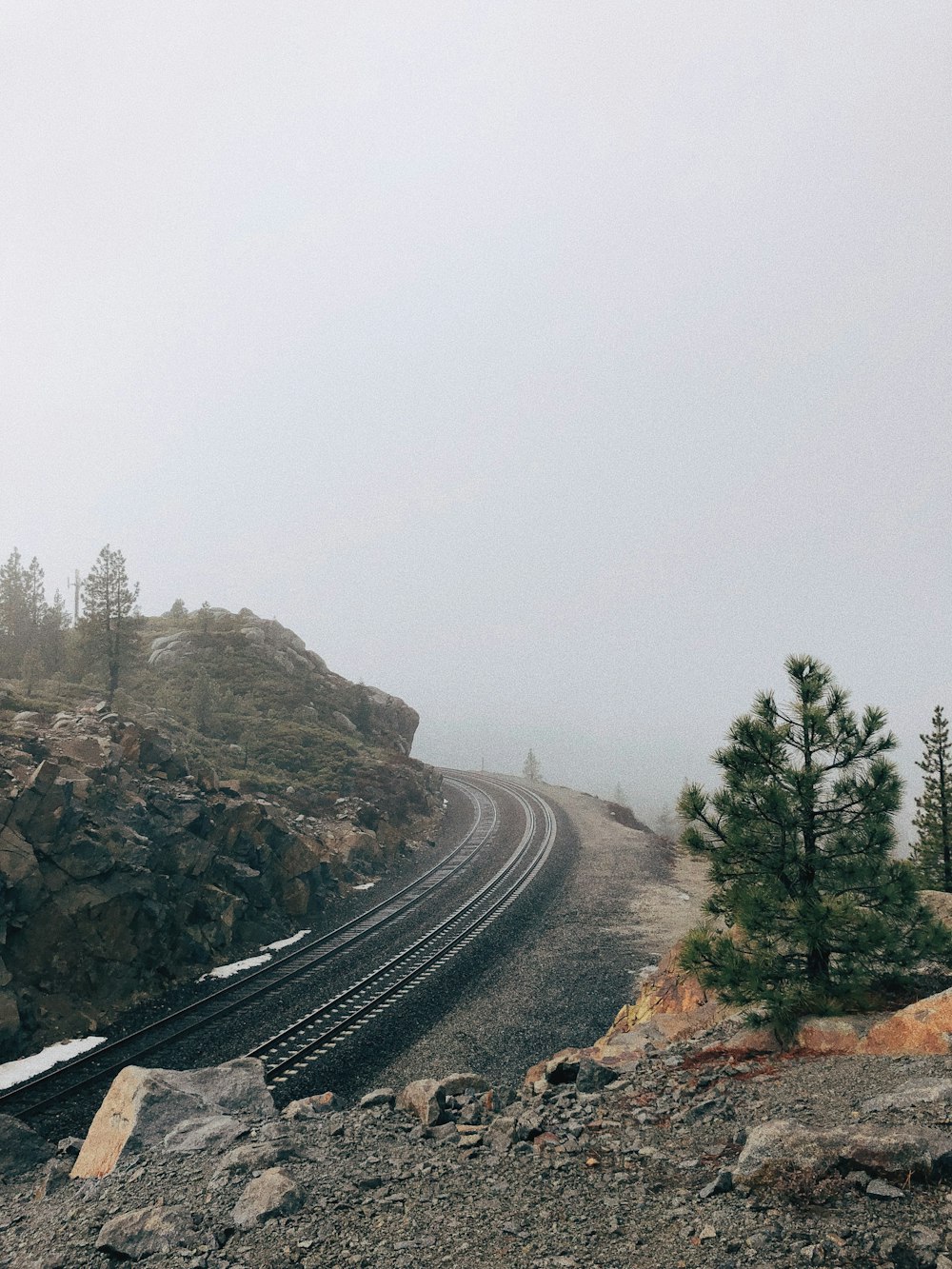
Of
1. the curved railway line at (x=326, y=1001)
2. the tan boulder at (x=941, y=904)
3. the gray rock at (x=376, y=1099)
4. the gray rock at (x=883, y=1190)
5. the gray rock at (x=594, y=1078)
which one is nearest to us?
the gray rock at (x=883, y=1190)

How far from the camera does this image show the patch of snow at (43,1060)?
1620 centimetres

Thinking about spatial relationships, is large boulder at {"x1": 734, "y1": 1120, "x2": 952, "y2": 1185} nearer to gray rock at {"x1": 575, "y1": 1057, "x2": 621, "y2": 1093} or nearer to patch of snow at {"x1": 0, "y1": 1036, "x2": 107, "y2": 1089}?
gray rock at {"x1": 575, "y1": 1057, "x2": 621, "y2": 1093}

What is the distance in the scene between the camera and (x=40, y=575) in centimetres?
5291

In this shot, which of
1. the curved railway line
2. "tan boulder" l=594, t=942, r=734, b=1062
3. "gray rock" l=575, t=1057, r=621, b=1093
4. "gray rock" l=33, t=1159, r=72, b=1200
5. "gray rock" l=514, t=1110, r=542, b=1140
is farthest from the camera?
the curved railway line

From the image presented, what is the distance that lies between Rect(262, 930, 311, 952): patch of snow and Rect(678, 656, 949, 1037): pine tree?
58.5ft

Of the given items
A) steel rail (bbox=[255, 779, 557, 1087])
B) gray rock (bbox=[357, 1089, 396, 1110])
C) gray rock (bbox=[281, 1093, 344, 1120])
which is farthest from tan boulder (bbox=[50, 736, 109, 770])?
gray rock (bbox=[357, 1089, 396, 1110])

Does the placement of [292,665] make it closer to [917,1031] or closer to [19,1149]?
[19,1149]

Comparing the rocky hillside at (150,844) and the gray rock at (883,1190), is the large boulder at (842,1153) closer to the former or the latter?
the gray rock at (883,1190)

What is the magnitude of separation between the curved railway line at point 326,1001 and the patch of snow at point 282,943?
67 cm

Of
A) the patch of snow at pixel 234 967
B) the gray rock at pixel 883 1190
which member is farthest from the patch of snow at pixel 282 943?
the gray rock at pixel 883 1190

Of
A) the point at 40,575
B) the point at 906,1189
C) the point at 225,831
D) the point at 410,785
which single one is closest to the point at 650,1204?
the point at 906,1189

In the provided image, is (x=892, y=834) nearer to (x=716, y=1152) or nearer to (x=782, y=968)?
(x=782, y=968)

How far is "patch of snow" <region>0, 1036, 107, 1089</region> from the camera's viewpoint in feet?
53.2

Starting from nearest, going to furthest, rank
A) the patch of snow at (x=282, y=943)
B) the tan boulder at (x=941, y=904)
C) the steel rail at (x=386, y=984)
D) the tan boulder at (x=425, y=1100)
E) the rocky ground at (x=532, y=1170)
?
the rocky ground at (x=532, y=1170)
the tan boulder at (x=425, y=1100)
the tan boulder at (x=941, y=904)
the steel rail at (x=386, y=984)
the patch of snow at (x=282, y=943)
